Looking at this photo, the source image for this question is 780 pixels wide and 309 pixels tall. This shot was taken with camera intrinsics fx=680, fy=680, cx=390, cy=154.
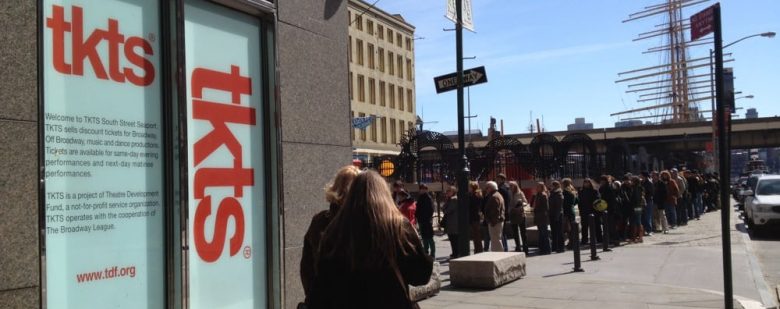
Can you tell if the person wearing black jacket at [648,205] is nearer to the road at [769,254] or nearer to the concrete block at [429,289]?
the road at [769,254]

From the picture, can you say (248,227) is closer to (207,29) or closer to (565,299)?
(207,29)

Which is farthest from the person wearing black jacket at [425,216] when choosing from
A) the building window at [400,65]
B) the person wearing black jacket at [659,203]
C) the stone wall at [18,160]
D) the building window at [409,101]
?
the building window at [409,101]

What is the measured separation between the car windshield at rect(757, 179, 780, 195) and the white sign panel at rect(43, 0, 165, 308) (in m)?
18.6

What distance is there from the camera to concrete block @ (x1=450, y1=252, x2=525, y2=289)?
964cm

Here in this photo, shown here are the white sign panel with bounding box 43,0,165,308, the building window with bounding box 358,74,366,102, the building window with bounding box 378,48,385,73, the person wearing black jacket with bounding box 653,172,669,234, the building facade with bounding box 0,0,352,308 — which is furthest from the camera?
the building window with bounding box 378,48,385,73

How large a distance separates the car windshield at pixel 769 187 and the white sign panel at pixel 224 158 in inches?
681

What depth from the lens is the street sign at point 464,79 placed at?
1228 centimetres

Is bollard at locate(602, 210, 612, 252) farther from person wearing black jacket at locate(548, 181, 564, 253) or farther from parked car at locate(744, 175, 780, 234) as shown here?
parked car at locate(744, 175, 780, 234)

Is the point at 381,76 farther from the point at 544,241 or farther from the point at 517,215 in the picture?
the point at 544,241

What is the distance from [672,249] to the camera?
1491 cm

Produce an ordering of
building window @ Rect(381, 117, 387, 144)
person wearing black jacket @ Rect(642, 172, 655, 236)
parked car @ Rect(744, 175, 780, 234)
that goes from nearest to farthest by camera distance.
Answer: parked car @ Rect(744, 175, 780, 234)
person wearing black jacket @ Rect(642, 172, 655, 236)
building window @ Rect(381, 117, 387, 144)

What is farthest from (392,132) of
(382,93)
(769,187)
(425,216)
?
(425,216)

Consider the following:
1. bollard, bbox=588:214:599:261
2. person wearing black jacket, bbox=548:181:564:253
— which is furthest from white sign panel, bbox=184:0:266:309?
person wearing black jacket, bbox=548:181:564:253

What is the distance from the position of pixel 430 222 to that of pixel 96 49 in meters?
8.91
